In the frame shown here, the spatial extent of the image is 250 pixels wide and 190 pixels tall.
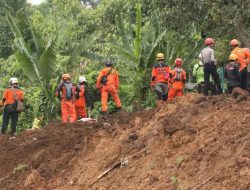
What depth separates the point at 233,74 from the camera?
12.5m

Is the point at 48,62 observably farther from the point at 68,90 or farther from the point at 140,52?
the point at 140,52

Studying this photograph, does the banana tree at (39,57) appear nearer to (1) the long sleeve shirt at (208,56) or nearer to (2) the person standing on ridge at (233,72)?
(1) the long sleeve shirt at (208,56)

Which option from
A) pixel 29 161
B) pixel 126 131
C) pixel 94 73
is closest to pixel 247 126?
pixel 126 131

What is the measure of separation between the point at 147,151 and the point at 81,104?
6131 mm

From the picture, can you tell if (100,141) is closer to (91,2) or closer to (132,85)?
(132,85)

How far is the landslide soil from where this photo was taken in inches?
305

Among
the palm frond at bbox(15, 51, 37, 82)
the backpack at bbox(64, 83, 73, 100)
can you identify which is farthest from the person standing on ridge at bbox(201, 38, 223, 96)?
the palm frond at bbox(15, 51, 37, 82)

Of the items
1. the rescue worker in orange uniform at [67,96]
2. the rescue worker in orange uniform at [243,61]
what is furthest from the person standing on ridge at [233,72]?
the rescue worker in orange uniform at [67,96]

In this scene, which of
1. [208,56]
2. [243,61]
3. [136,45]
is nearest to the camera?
[243,61]

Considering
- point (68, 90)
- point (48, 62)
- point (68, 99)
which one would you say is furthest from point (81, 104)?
point (48, 62)

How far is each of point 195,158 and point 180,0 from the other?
7355 mm

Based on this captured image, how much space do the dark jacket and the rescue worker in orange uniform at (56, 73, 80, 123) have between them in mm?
4052

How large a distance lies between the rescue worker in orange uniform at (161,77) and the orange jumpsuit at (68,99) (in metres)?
2.02

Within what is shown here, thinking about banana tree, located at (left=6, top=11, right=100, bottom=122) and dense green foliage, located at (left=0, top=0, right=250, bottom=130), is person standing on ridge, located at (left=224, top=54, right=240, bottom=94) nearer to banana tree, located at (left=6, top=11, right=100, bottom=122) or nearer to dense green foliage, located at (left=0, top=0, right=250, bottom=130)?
dense green foliage, located at (left=0, top=0, right=250, bottom=130)
